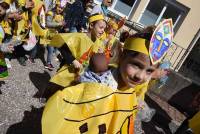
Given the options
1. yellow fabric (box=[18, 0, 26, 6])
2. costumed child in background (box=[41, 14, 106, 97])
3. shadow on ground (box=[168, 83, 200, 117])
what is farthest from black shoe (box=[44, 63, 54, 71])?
shadow on ground (box=[168, 83, 200, 117])

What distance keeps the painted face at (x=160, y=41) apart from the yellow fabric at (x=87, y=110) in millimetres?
413

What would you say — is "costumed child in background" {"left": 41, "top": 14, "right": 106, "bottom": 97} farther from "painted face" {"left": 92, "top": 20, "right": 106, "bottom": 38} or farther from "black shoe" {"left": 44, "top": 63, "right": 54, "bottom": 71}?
"black shoe" {"left": 44, "top": 63, "right": 54, "bottom": 71}

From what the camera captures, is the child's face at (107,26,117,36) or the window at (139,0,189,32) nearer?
the child's face at (107,26,117,36)

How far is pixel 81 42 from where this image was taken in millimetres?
4641

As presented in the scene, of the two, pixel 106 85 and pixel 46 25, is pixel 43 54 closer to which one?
pixel 46 25

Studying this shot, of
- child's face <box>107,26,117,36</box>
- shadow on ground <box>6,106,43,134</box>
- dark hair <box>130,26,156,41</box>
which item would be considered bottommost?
shadow on ground <box>6,106,43,134</box>

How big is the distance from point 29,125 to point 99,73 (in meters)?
2.24

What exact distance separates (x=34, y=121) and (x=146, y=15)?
9.67 m

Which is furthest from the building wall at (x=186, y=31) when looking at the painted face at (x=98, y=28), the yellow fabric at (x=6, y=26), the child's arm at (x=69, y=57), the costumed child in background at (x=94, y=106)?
the costumed child in background at (x=94, y=106)

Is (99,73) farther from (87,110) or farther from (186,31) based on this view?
(186,31)

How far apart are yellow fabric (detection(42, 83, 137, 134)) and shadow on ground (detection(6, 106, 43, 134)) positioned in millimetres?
1878

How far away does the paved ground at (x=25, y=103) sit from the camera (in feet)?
16.0

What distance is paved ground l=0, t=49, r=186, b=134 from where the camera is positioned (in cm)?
489

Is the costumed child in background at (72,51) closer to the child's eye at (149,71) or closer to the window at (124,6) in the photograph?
the child's eye at (149,71)
